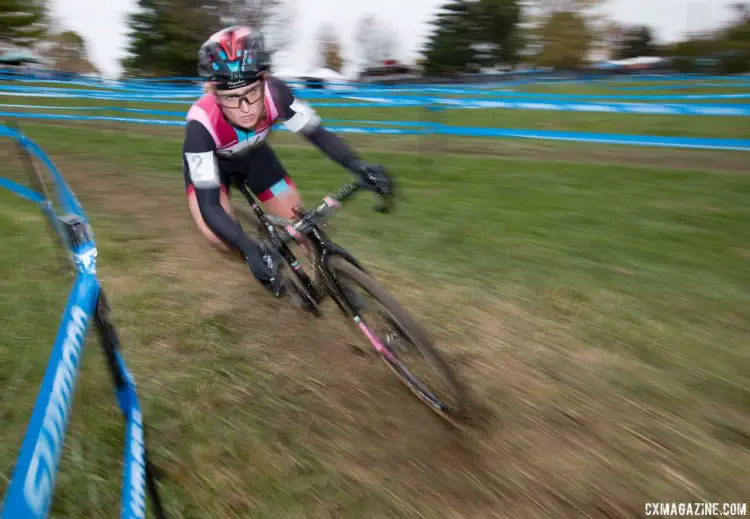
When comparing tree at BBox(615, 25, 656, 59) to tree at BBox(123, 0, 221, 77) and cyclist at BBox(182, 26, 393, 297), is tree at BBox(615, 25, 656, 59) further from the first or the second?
cyclist at BBox(182, 26, 393, 297)

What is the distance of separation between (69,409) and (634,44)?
2588 inches

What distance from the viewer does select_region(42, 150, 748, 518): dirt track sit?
2387 millimetres

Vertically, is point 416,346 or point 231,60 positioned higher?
point 231,60

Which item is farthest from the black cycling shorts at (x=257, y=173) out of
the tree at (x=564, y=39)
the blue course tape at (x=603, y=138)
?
the tree at (x=564, y=39)

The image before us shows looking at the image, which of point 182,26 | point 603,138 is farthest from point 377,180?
point 182,26

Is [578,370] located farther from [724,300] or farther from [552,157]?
[552,157]

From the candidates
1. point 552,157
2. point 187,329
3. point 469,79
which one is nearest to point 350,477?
point 187,329

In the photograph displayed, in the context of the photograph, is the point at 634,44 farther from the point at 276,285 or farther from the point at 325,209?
the point at 276,285

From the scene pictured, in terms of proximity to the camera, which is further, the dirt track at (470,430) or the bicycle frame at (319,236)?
the bicycle frame at (319,236)

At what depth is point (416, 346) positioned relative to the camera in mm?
2775

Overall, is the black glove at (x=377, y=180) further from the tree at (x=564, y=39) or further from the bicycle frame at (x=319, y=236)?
the tree at (x=564, y=39)

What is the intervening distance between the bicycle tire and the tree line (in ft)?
112

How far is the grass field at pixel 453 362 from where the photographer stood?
2420mm

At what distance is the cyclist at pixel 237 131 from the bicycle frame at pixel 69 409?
1.05 meters
